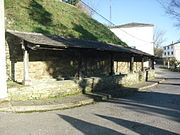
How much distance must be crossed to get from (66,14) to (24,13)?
5998mm

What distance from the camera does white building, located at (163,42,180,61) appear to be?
285 ft

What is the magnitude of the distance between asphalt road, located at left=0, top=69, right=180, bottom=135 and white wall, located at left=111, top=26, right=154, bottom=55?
35025mm

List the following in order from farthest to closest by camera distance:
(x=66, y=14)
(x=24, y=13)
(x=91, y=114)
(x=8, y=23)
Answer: (x=66, y=14) < (x=24, y=13) < (x=8, y=23) < (x=91, y=114)

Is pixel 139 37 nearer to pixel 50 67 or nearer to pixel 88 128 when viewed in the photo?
pixel 50 67

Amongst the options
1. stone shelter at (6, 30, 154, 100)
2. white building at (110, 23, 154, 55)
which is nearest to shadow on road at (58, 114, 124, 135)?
stone shelter at (6, 30, 154, 100)

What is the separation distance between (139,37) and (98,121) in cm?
3932

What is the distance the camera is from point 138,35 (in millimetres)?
45219

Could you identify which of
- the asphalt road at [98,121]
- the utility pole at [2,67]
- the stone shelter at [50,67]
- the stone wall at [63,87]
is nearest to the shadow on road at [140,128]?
the asphalt road at [98,121]

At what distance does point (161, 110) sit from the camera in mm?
8891

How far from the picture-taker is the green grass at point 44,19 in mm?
15902

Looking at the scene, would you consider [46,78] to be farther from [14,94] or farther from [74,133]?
[74,133]

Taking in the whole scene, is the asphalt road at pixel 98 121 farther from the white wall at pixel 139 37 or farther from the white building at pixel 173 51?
the white building at pixel 173 51

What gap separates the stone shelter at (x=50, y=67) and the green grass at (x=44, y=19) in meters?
2.65

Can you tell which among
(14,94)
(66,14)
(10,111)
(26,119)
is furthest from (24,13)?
(26,119)
